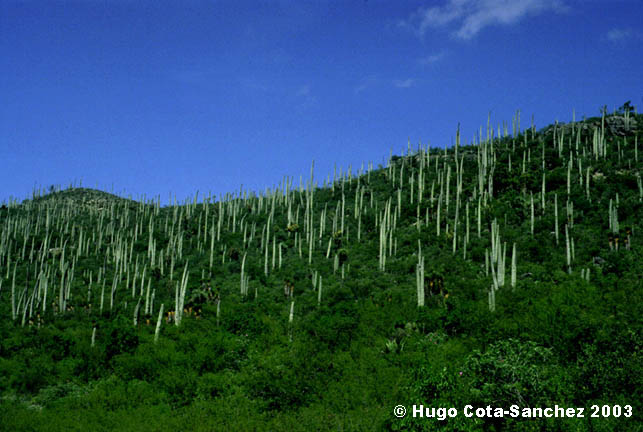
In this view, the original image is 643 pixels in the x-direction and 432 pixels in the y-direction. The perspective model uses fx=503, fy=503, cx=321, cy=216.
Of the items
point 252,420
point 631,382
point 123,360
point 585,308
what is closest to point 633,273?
point 585,308

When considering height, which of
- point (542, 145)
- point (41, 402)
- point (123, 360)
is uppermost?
point (542, 145)

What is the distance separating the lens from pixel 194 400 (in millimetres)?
22188

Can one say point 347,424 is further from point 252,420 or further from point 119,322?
point 119,322

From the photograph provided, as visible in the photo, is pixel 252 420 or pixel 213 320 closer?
pixel 252 420

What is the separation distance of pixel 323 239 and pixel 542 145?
26992 mm

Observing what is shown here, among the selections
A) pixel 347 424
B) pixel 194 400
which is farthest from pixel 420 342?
pixel 194 400

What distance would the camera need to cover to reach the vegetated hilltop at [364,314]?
1889 cm

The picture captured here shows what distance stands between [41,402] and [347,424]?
14.2 meters

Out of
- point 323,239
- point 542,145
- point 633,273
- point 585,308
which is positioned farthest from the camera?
point 542,145

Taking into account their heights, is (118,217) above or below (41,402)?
above

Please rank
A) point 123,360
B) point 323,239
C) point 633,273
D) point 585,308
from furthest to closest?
1. point 323,239
2. point 633,273
3. point 123,360
4. point 585,308

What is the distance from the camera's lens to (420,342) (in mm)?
24812

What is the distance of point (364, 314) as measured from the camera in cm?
Answer: 2953

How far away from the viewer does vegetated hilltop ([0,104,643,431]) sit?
18891 millimetres
